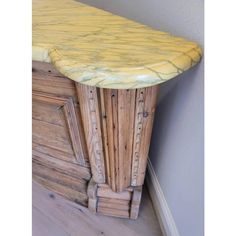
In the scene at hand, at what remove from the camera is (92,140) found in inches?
48.7

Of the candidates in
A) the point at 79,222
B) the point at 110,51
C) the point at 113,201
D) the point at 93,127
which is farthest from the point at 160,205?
the point at 110,51

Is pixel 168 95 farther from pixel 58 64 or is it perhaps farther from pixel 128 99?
pixel 58 64

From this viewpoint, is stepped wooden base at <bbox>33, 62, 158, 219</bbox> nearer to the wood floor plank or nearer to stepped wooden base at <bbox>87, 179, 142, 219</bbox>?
stepped wooden base at <bbox>87, 179, 142, 219</bbox>

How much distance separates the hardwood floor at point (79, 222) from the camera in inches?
54.4

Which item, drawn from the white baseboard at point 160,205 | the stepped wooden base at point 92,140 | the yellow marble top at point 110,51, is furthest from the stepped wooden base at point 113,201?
the yellow marble top at point 110,51

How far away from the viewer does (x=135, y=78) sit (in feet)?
2.63

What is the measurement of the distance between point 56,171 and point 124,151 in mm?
464

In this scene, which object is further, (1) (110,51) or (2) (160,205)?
(2) (160,205)

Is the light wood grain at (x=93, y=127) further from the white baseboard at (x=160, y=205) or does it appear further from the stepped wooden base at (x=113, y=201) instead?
the white baseboard at (x=160, y=205)

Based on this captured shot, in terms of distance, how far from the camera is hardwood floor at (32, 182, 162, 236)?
54.4 inches

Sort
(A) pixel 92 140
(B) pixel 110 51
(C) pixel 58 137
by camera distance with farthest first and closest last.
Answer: (C) pixel 58 137 < (A) pixel 92 140 < (B) pixel 110 51

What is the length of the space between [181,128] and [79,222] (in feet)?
2.35

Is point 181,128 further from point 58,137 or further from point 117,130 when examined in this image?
point 58,137
